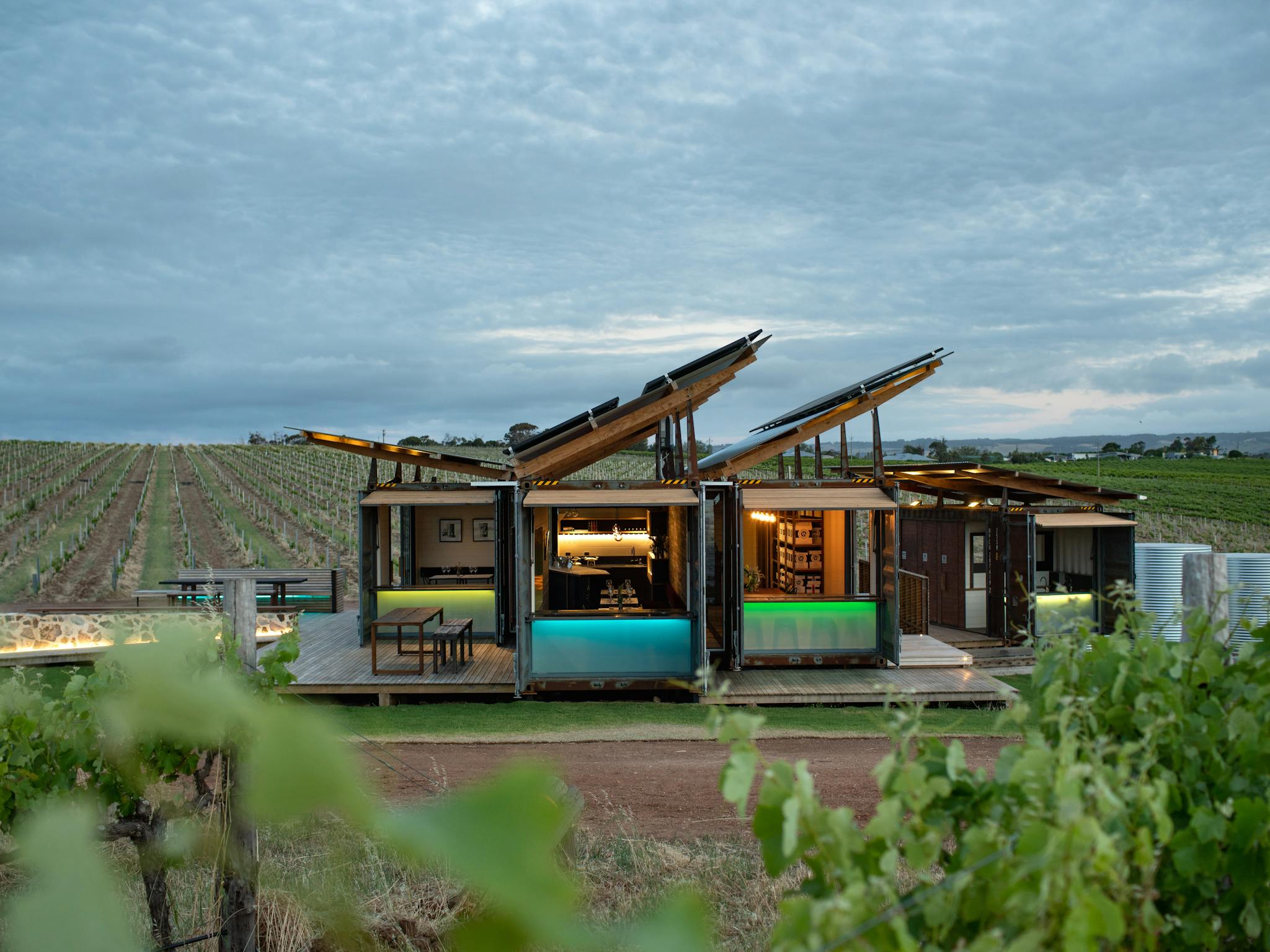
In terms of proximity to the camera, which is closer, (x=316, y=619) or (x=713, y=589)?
(x=713, y=589)

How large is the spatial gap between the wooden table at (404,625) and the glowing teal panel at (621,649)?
1.52m

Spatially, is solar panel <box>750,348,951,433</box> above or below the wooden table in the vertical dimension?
above

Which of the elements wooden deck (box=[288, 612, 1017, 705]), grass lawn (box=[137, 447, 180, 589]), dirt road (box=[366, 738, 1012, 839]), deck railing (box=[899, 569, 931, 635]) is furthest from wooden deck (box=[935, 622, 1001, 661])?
grass lawn (box=[137, 447, 180, 589])

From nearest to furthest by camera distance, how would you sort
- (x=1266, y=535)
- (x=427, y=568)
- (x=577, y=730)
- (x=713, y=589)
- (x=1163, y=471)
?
(x=577, y=730)
(x=713, y=589)
(x=427, y=568)
(x=1266, y=535)
(x=1163, y=471)

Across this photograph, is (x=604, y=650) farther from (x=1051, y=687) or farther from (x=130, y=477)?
(x=130, y=477)

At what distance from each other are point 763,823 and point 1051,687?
0.72 meters

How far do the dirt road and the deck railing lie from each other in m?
4.41

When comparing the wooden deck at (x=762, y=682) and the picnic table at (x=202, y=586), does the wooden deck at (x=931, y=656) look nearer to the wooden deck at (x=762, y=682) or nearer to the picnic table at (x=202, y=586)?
the wooden deck at (x=762, y=682)

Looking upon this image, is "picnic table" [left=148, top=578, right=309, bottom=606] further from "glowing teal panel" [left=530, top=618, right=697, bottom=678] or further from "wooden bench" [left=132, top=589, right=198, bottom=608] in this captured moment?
"glowing teal panel" [left=530, top=618, right=697, bottom=678]

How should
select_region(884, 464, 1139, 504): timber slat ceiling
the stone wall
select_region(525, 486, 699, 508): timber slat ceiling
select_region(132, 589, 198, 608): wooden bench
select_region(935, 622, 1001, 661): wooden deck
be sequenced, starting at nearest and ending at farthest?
1. select_region(525, 486, 699, 508): timber slat ceiling
2. the stone wall
3. select_region(884, 464, 1139, 504): timber slat ceiling
4. select_region(935, 622, 1001, 661): wooden deck
5. select_region(132, 589, 198, 608): wooden bench

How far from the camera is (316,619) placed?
15.1 m

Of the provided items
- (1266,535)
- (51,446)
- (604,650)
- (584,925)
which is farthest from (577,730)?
(51,446)

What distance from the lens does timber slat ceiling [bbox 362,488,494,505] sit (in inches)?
462

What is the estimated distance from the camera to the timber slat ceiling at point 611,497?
971 cm
